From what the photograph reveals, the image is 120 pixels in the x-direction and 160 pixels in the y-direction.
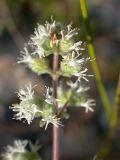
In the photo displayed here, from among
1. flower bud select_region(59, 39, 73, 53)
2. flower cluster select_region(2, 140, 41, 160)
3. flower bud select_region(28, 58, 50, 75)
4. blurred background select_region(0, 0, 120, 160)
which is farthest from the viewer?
blurred background select_region(0, 0, 120, 160)

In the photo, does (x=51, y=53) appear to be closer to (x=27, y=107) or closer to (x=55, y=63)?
(x=55, y=63)

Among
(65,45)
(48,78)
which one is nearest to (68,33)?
(65,45)

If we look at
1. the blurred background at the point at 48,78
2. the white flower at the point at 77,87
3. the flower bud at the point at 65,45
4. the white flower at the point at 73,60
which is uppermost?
the blurred background at the point at 48,78

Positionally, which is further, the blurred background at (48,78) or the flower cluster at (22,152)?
the blurred background at (48,78)

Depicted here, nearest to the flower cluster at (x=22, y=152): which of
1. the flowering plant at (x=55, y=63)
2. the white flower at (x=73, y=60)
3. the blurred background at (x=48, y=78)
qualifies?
the flowering plant at (x=55, y=63)

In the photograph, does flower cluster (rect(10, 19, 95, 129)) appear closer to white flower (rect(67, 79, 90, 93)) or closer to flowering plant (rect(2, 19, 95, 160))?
flowering plant (rect(2, 19, 95, 160))

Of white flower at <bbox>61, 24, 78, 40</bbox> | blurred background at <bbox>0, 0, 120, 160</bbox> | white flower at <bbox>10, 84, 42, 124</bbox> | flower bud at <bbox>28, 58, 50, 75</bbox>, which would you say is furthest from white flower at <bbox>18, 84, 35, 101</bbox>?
blurred background at <bbox>0, 0, 120, 160</bbox>

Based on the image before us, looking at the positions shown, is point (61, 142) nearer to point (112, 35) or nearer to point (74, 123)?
point (74, 123)

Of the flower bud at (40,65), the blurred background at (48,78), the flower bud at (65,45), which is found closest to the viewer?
the flower bud at (65,45)

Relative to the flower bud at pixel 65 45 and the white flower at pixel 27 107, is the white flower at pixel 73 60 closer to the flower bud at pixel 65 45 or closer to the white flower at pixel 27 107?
the flower bud at pixel 65 45
